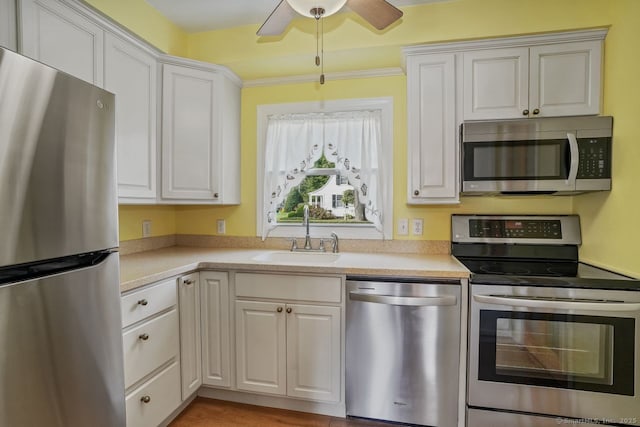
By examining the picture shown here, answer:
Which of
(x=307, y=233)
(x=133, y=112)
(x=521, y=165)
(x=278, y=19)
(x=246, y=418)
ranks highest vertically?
(x=278, y=19)

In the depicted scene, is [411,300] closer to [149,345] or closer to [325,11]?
[149,345]

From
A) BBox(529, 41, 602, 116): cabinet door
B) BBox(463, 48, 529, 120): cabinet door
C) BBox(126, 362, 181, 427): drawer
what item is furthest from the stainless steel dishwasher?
BBox(529, 41, 602, 116): cabinet door

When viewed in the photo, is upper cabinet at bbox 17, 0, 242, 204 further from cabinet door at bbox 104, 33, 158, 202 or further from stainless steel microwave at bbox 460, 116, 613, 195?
stainless steel microwave at bbox 460, 116, 613, 195

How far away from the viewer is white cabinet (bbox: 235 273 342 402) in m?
1.85

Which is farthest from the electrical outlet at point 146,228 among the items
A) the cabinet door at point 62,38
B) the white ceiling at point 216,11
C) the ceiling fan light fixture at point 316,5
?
the ceiling fan light fixture at point 316,5

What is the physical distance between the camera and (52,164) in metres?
0.95

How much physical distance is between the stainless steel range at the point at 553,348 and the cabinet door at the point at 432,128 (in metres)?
0.60

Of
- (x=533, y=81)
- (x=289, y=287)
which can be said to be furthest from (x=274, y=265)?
(x=533, y=81)

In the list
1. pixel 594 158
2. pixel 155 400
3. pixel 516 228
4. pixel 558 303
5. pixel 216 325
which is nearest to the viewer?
pixel 558 303

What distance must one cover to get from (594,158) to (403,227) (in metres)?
1.16

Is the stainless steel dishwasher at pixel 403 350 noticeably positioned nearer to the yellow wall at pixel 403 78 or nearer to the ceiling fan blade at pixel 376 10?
the yellow wall at pixel 403 78

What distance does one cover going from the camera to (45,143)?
3.05 ft

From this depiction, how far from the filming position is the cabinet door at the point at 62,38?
135 cm

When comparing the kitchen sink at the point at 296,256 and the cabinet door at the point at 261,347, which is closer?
the cabinet door at the point at 261,347
